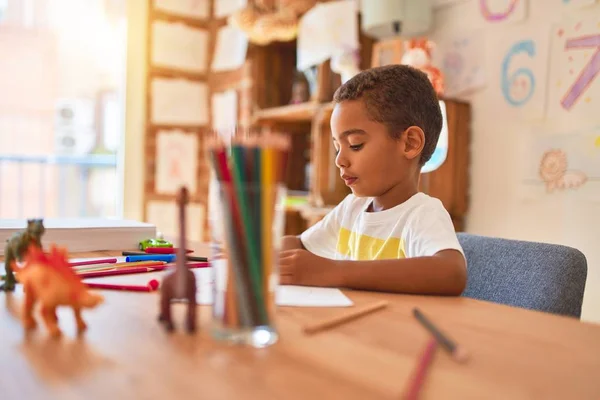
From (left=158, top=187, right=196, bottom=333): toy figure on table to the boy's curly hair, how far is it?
0.61 metres

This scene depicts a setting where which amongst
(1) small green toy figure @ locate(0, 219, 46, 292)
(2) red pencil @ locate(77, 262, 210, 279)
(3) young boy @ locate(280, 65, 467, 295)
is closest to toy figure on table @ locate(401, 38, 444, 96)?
(3) young boy @ locate(280, 65, 467, 295)

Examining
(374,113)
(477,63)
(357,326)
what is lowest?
(357,326)

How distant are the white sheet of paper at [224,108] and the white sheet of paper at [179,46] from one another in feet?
0.73

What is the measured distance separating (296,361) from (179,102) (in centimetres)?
273

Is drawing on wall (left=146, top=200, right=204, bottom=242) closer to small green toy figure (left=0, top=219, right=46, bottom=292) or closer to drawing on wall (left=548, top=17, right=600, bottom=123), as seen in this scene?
drawing on wall (left=548, top=17, right=600, bottom=123)

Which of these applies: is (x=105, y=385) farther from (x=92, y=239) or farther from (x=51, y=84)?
(x=51, y=84)

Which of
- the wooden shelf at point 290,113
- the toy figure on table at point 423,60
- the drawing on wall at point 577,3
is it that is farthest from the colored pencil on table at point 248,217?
the wooden shelf at point 290,113

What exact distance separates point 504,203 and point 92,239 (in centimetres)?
139

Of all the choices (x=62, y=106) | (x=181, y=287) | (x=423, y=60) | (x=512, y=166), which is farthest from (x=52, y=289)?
(x=62, y=106)

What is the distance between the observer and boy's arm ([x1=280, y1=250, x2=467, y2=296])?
2.30 feet

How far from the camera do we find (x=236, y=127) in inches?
17.6

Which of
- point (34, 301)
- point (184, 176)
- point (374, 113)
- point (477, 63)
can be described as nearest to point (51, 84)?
point (184, 176)

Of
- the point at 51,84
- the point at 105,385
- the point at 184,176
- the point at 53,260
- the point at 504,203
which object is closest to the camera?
the point at 105,385

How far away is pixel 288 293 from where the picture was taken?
26.0 inches
